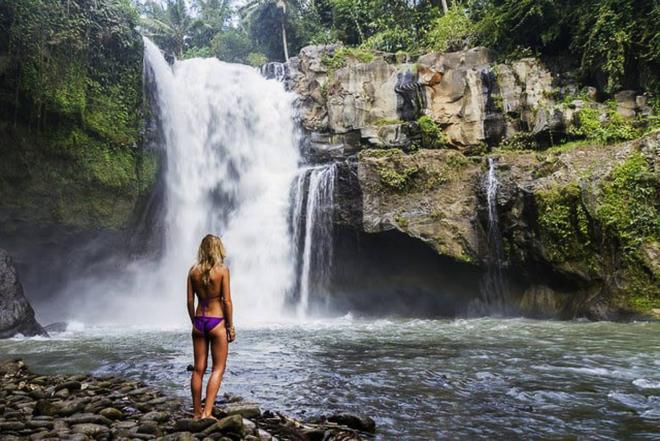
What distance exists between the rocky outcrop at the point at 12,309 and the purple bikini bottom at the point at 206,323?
9.88m

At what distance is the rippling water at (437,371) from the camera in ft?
16.9

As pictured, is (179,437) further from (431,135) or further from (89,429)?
(431,135)

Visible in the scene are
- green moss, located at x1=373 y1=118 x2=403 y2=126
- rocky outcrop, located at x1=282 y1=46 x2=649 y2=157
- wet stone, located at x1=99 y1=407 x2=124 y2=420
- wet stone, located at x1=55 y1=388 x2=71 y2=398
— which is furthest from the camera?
green moss, located at x1=373 y1=118 x2=403 y2=126

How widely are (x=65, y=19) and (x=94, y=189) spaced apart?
198 inches

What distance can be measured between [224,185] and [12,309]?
9044 millimetres

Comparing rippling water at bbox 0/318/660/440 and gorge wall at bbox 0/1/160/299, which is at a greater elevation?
gorge wall at bbox 0/1/160/299

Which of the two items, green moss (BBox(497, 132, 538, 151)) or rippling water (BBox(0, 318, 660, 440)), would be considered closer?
rippling water (BBox(0, 318, 660, 440))

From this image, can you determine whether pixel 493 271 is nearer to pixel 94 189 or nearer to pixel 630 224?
pixel 630 224

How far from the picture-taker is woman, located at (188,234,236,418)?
15.4ft

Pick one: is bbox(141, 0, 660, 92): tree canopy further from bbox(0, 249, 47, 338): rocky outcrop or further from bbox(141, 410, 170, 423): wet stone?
bbox(0, 249, 47, 338): rocky outcrop

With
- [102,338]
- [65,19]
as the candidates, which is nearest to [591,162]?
[102,338]

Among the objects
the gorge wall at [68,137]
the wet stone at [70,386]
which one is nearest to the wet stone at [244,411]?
the wet stone at [70,386]

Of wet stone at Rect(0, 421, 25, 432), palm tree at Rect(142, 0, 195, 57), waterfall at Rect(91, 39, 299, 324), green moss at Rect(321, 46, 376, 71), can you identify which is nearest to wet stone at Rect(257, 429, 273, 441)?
wet stone at Rect(0, 421, 25, 432)

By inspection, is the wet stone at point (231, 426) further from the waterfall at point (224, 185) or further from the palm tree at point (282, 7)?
the palm tree at point (282, 7)
